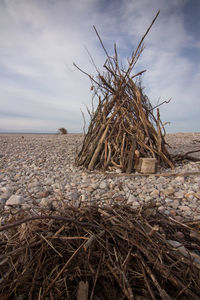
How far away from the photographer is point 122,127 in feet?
12.6

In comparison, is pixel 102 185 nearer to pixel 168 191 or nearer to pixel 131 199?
pixel 131 199

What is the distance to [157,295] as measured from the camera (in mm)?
972

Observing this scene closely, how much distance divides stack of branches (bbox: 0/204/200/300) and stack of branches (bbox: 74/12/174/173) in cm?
240

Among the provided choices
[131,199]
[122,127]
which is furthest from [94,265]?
[122,127]

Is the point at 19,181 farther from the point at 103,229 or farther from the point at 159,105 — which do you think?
the point at 159,105

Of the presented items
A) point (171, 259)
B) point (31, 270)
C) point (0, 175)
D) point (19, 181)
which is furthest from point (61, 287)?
point (0, 175)

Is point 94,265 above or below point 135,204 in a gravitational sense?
above

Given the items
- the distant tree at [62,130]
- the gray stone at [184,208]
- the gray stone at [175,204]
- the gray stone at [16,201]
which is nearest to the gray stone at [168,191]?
the gray stone at [175,204]

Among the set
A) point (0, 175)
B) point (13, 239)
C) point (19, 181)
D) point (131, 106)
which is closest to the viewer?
point (13, 239)

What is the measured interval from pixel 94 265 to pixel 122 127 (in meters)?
3.02

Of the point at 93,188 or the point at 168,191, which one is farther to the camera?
the point at 93,188

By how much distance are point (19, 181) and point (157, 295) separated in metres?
2.90

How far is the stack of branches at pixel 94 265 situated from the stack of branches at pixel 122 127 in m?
2.40

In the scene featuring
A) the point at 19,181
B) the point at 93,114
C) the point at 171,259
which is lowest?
the point at 19,181
